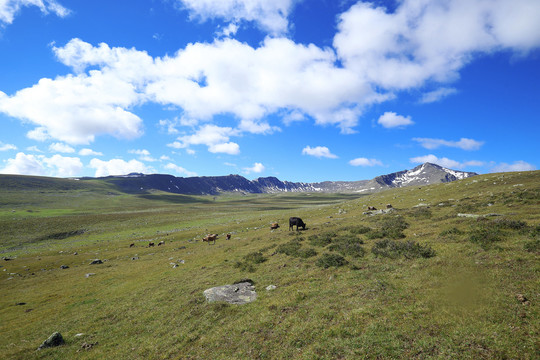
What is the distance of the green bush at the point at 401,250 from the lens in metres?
17.4

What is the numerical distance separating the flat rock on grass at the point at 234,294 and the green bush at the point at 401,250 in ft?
37.8

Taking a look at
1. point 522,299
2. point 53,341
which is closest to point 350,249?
point 522,299

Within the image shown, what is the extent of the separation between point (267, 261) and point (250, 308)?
9979 millimetres

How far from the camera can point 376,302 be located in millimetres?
12766

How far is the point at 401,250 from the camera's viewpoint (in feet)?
61.8

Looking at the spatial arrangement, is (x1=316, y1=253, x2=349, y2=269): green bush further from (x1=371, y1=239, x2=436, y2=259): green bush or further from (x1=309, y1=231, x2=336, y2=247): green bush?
(x1=309, y1=231, x2=336, y2=247): green bush

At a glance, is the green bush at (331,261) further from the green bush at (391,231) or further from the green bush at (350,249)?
the green bush at (391,231)

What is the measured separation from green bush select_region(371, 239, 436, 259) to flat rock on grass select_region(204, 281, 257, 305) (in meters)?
11.5

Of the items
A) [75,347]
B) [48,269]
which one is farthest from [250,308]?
[48,269]

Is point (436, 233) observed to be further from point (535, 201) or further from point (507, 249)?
point (535, 201)

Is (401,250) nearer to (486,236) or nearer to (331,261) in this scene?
(331,261)

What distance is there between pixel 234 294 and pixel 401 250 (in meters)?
14.4

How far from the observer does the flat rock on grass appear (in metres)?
17.3

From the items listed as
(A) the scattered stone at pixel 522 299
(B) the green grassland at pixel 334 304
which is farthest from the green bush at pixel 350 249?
(A) the scattered stone at pixel 522 299
